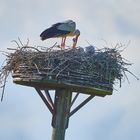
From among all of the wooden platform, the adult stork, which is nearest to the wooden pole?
the wooden platform

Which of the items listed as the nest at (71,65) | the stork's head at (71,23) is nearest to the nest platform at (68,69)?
the nest at (71,65)

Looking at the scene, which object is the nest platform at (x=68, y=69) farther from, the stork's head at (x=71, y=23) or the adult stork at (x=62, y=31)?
the stork's head at (x=71, y=23)

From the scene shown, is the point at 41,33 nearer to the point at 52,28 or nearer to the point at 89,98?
the point at 52,28

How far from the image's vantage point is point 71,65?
8.73 metres

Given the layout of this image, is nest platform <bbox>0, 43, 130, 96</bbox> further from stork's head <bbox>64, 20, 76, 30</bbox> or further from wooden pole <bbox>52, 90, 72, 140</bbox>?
stork's head <bbox>64, 20, 76, 30</bbox>

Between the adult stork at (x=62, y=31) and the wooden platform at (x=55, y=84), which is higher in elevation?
the adult stork at (x=62, y=31)

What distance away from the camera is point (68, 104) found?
8.91m

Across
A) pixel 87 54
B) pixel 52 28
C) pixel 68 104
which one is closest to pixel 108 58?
pixel 87 54

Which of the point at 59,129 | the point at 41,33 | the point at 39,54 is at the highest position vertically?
the point at 41,33

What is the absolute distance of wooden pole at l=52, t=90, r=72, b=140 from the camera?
8797 millimetres

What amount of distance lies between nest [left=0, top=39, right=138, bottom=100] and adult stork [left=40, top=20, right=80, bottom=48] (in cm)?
91

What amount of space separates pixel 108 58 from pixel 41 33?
63.0 inches

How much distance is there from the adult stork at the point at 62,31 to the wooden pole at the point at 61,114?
1715mm

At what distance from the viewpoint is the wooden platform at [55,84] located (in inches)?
331
